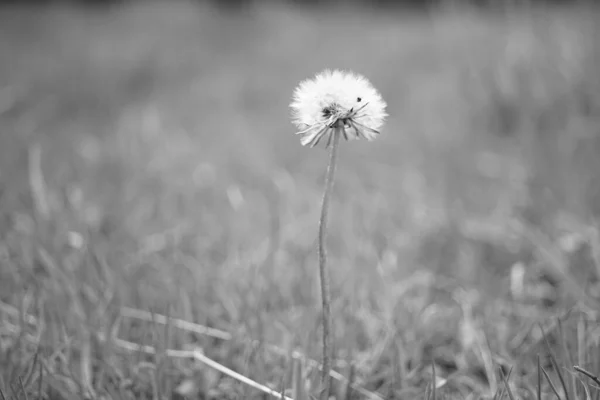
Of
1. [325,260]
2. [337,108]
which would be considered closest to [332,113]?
[337,108]

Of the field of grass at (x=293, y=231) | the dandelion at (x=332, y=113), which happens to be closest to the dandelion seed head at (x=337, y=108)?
the dandelion at (x=332, y=113)

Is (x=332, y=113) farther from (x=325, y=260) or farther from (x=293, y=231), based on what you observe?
(x=293, y=231)

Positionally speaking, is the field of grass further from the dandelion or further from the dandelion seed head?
the dandelion seed head

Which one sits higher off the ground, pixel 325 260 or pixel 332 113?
pixel 332 113

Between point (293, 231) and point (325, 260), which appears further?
point (293, 231)

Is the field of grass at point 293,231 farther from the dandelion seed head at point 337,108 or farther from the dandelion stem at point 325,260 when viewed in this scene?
the dandelion seed head at point 337,108
